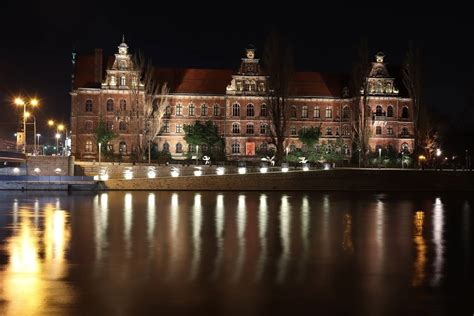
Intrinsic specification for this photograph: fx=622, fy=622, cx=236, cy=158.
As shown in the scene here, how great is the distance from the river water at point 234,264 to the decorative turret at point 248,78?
48.1 meters

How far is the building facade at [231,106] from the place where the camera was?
233 feet

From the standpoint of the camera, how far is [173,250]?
15297 millimetres

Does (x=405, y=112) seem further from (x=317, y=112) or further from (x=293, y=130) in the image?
(x=293, y=130)

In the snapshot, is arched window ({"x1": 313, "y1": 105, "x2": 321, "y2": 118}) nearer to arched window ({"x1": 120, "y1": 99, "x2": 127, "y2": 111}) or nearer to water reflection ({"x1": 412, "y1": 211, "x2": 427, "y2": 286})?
arched window ({"x1": 120, "y1": 99, "x2": 127, "y2": 111})

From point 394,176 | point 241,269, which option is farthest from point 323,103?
point 241,269

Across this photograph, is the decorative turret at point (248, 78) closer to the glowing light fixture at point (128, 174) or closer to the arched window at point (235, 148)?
the arched window at point (235, 148)

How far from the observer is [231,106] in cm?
7400

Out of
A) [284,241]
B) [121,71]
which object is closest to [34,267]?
[284,241]

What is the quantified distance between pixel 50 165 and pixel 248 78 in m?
32.0

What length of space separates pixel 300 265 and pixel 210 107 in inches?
2469

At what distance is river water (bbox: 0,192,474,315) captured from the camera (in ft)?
33.0

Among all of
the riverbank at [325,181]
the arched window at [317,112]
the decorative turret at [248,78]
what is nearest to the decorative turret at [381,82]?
the arched window at [317,112]

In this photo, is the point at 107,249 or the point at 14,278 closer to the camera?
the point at 14,278

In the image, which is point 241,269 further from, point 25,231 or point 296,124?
point 296,124
